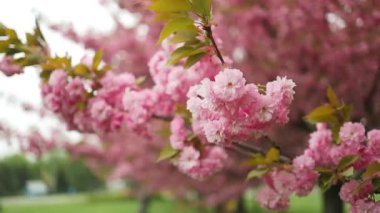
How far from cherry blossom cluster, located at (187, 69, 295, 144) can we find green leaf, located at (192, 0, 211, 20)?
0.25m

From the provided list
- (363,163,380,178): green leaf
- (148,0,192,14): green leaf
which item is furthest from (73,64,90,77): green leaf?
(363,163,380,178): green leaf

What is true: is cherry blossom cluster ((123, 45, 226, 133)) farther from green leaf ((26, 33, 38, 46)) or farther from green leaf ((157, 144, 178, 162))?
green leaf ((26, 33, 38, 46))

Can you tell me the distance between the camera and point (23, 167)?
3106cm

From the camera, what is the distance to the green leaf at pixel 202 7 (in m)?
1.56

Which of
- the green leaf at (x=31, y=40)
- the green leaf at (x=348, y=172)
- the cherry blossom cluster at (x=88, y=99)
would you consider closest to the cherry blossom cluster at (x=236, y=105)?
the green leaf at (x=348, y=172)

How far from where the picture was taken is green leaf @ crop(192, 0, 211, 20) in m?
1.56

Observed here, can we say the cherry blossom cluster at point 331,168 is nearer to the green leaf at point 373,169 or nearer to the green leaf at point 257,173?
the green leaf at point 373,169

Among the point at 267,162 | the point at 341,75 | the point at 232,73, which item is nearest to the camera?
the point at 232,73

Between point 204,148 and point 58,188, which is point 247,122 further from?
point 58,188

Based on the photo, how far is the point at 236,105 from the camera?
4.83 ft

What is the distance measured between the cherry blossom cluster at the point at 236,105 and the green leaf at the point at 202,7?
0.25 metres

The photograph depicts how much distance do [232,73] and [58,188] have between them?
3541 centimetres

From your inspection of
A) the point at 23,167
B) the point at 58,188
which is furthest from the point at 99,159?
the point at 58,188

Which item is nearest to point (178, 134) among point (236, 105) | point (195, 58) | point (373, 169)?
point (195, 58)
